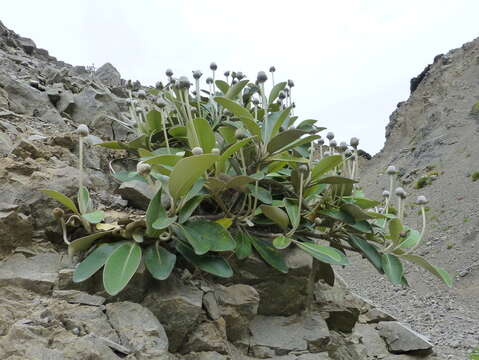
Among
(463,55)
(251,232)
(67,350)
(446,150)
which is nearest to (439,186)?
(446,150)

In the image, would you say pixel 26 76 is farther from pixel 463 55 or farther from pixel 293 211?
pixel 463 55

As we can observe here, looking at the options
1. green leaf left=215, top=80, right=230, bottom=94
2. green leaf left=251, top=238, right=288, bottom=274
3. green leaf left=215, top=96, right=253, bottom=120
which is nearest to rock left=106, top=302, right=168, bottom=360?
green leaf left=251, top=238, right=288, bottom=274

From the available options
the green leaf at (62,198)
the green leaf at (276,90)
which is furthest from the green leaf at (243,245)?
the green leaf at (276,90)

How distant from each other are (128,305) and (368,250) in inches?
67.2

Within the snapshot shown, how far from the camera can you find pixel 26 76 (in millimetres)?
5750

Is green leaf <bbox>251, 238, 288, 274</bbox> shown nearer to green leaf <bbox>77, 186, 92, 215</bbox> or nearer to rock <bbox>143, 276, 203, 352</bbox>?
rock <bbox>143, 276, 203, 352</bbox>

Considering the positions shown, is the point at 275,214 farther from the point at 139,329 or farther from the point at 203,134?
the point at 139,329

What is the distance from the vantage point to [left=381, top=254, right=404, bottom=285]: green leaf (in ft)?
9.64

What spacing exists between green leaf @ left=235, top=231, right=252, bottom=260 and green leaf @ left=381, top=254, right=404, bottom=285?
3.20 ft

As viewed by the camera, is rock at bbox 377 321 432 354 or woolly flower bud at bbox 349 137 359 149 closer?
woolly flower bud at bbox 349 137 359 149

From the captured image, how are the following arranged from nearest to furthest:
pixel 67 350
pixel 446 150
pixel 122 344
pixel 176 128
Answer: pixel 67 350, pixel 122 344, pixel 176 128, pixel 446 150

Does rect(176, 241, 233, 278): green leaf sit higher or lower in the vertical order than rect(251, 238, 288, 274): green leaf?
lower

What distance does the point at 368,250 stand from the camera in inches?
121

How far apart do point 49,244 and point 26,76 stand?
13.5 ft
